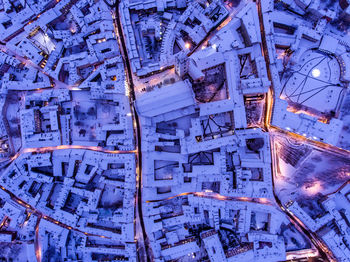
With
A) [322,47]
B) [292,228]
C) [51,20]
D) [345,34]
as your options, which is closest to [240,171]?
[292,228]

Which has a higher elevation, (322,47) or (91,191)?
(322,47)

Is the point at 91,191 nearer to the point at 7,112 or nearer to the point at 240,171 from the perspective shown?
the point at 7,112

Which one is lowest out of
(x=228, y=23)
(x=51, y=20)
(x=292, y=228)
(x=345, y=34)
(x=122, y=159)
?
(x=292, y=228)

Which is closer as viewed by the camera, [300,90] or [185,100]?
[185,100]

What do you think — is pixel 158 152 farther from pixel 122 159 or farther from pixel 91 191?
pixel 91 191

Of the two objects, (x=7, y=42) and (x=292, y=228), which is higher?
(x=7, y=42)

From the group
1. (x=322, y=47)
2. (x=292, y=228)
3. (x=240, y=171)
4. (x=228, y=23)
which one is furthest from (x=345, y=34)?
(x=292, y=228)

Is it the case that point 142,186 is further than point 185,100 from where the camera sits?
Yes

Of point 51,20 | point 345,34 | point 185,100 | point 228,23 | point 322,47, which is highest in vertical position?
point 51,20
